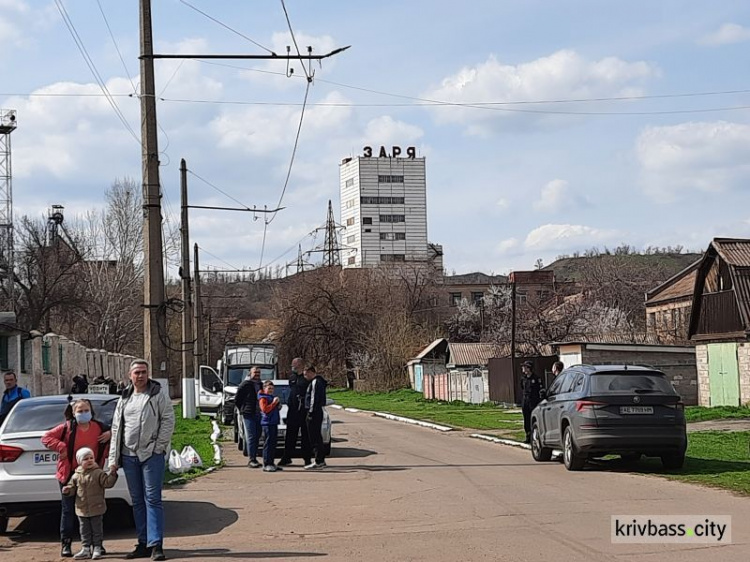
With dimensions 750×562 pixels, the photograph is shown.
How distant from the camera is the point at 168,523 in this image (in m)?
11.6

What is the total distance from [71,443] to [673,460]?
10.1 metres

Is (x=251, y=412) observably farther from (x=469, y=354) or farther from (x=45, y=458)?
(x=469, y=354)

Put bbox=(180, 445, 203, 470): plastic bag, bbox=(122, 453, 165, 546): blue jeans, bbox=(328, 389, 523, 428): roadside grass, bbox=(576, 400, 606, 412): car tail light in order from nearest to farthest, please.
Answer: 1. bbox=(122, 453, 165, 546): blue jeans
2. bbox=(576, 400, 606, 412): car tail light
3. bbox=(180, 445, 203, 470): plastic bag
4. bbox=(328, 389, 523, 428): roadside grass

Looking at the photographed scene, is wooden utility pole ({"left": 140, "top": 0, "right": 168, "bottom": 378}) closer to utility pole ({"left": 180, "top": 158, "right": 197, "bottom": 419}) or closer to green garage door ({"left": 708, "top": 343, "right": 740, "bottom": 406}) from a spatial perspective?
utility pole ({"left": 180, "top": 158, "right": 197, "bottom": 419})

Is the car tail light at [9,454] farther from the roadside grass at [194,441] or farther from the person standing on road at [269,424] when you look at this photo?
the person standing on road at [269,424]

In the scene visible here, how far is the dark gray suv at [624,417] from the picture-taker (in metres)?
15.7

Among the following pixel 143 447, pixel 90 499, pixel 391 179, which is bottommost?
pixel 90 499

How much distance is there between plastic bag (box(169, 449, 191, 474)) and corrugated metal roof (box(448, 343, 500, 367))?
48.8 meters

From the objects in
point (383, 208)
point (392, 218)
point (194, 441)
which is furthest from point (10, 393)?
point (392, 218)

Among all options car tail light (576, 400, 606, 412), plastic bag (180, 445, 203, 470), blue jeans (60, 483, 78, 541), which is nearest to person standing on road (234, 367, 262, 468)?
plastic bag (180, 445, 203, 470)

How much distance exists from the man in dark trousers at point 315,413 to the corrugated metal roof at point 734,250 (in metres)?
22.9

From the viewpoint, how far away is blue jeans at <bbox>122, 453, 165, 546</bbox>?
9250mm

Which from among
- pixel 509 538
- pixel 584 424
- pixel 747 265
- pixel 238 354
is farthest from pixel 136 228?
pixel 509 538

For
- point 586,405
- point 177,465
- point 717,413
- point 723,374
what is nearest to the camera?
point 586,405
